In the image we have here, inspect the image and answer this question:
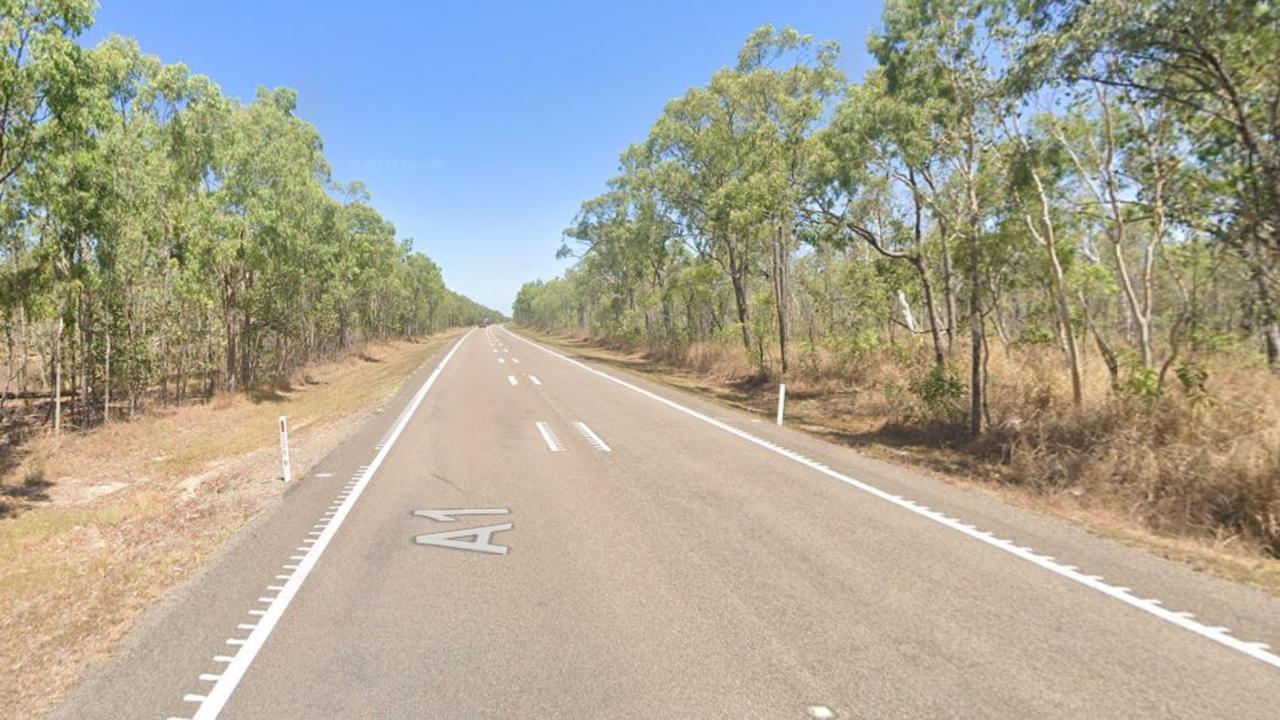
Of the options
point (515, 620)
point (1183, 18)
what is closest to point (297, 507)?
point (515, 620)

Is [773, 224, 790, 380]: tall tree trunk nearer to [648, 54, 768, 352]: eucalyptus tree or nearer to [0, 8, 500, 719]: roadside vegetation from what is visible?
[648, 54, 768, 352]: eucalyptus tree

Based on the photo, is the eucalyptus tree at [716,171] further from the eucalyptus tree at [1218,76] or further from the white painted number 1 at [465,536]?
the white painted number 1 at [465,536]

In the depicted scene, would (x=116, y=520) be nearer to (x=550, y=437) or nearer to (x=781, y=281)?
(x=550, y=437)

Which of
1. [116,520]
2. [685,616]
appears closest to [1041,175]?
[685,616]

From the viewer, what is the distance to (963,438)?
37.8 feet

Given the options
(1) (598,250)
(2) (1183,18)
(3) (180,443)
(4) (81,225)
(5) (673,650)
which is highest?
(1) (598,250)

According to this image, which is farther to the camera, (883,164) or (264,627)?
(883,164)

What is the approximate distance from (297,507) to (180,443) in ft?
36.0

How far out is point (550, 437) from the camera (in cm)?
1176

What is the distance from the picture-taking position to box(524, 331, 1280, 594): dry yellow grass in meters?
6.41

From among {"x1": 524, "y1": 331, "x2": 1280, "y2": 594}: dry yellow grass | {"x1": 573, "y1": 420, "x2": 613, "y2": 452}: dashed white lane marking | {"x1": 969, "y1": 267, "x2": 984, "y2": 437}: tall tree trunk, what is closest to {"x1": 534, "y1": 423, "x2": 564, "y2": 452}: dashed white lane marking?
{"x1": 573, "y1": 420, "x2": 613, "y2": 452}: dashed white lane marking

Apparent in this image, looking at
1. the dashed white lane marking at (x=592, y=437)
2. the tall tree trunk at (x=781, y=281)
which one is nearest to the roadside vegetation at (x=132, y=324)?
the dashed white lane marking at (x=592, y=437)

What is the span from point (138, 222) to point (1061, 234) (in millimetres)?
21995

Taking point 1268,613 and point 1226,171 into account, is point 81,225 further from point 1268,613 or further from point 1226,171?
point 1226,171
